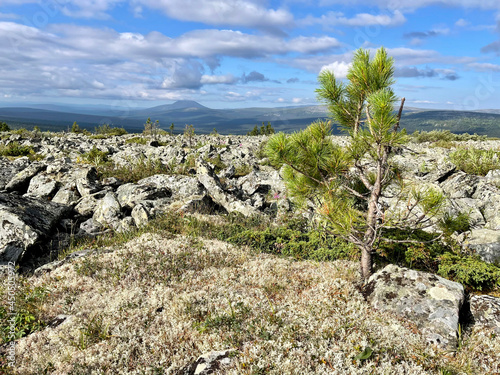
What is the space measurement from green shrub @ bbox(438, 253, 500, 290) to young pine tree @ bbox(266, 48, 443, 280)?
1492 mm

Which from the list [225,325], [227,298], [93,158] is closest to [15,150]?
[93,158]

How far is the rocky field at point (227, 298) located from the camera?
16.1ft

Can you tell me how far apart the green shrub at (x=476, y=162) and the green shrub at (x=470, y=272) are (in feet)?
44.8

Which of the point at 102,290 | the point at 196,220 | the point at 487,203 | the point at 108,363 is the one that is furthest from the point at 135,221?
the point at 487,203

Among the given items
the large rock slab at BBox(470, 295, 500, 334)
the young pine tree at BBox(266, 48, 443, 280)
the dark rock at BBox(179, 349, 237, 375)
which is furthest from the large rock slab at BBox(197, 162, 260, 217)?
the large rock slab at BBox(470, 295, 500, 334)

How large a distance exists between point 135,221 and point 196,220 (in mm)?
2401

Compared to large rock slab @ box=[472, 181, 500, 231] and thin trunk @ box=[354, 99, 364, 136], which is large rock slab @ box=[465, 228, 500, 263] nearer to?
large rock slab @ box=[472, 181, 500, 231]

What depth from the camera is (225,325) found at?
5.64 m

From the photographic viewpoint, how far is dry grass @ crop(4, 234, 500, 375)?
15.7ft

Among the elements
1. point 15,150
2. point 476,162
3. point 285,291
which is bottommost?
point 285,291

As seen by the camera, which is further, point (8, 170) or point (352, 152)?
point (8, 170)

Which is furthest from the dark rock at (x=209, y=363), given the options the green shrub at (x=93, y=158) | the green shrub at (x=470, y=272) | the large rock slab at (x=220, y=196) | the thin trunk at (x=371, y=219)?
the green shrub at (x=93, y=158)

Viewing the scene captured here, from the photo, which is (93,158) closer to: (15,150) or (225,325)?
(15,150)

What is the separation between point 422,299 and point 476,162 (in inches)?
645
